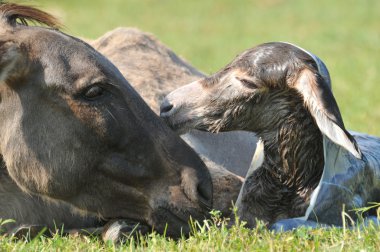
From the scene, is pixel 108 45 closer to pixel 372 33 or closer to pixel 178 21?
pixel 372 33

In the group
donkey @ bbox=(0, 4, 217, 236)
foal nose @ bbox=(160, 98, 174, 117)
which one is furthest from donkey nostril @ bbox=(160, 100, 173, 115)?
donkey @ bbox=(0, 4, 217, 236)

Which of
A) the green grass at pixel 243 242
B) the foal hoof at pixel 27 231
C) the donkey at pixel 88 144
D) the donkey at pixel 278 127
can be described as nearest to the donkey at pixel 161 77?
the donkey at pixel 278 127

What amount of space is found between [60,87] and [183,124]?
0.95 metres

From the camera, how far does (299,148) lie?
572cm

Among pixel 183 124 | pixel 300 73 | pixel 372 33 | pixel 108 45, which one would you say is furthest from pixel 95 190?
pixel 372 33

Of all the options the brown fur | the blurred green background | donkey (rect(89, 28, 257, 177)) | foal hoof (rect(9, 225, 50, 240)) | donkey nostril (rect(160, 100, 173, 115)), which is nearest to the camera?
foal hoof (rect(9, 225, 50, 240))

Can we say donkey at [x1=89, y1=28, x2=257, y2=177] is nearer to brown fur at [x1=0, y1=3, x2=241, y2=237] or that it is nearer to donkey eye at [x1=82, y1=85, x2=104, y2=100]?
brown fur at [x1=0, y1=3, x2=241, y2=237]

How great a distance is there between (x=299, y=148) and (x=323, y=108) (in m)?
0.65

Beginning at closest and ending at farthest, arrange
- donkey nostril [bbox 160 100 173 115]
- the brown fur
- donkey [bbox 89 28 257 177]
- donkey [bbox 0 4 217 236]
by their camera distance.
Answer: donkey [bbox 0 4 217 236]
the brown fur
donkey nostril [bbox 160 100 173 115]
donkey [bbox 89 28 257 177]

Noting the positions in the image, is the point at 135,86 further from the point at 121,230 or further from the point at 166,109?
the point at 121,230

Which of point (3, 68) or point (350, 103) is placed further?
point (350, 103)

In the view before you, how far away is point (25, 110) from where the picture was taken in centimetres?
507

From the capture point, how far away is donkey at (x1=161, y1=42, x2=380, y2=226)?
557 centimetres

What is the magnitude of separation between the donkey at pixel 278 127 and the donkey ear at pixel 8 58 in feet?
3.67
